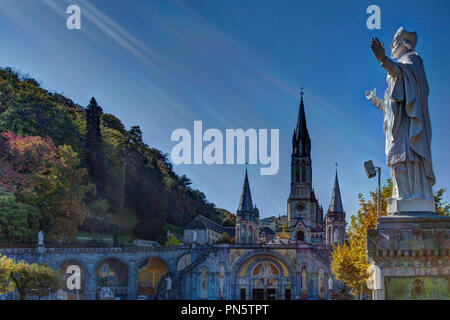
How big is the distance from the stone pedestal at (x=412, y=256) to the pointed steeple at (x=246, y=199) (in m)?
59.0

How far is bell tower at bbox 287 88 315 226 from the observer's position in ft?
288

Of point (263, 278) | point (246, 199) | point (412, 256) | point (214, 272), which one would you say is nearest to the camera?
point (412, 256)

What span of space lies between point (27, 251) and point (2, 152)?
8.76 meters

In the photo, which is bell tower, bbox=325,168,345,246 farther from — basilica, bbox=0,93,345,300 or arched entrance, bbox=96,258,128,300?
arched entrance, bbox=96,258,128,300

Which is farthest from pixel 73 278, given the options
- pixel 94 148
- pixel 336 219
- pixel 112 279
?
A: pixel 336 219

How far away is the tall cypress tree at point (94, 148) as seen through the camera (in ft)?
202

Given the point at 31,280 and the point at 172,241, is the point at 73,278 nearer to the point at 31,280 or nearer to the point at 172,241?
the point at 31,280

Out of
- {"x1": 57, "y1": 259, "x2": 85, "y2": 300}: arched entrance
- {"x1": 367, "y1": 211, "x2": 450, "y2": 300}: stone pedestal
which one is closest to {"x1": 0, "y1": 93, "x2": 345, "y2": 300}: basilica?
{"x1": 57, "y1": 259, "x2": 85, "y2": 300}: arched entrance

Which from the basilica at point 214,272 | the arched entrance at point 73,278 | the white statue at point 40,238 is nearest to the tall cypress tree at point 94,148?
the basilica at point 214,272

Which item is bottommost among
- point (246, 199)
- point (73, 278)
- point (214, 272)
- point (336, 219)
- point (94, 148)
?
point (73, 278)

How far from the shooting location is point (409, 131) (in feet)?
28.0

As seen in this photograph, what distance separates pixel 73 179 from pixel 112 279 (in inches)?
458

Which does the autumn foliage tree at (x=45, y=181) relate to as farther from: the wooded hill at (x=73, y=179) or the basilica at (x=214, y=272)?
the basilica at (x=214, y=272)
